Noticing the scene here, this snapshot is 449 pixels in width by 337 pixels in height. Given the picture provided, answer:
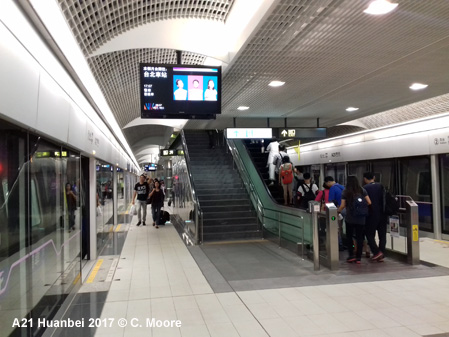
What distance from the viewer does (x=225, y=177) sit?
1133cm

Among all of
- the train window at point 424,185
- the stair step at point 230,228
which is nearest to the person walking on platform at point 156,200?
the stair step at point 230,228

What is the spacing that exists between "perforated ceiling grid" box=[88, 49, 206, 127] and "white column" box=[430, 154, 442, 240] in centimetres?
563

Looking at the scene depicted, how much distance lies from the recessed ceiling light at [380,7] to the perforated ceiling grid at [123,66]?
364 cm

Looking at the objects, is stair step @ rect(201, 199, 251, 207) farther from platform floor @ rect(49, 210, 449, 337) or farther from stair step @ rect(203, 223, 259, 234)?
platform floor @ rect(49, 210, 449, 337)

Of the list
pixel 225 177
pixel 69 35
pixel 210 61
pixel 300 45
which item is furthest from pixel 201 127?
pixel 69 35

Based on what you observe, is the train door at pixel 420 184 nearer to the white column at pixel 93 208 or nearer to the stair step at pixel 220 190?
the stair step at pixel 220 190

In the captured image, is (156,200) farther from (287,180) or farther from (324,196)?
(324,196)

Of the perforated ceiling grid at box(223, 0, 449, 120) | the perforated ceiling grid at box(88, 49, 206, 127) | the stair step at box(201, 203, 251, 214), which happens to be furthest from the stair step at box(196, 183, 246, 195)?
the perforated ceiling grid at box(88, 49, 206, 127)

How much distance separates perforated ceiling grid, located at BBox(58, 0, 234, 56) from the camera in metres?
4.37

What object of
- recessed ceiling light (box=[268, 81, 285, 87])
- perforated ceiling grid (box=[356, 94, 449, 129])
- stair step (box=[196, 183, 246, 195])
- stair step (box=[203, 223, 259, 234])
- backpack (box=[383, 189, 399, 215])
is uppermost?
perforated ceiling grid (box=[356, 94, 449, 129])

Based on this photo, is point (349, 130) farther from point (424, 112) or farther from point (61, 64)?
point (61, 64)

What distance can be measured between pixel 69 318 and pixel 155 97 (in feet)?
11.1

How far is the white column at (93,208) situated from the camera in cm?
680

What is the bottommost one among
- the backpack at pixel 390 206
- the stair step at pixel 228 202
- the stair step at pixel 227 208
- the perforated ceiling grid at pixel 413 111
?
the stair step at pixel 227 208
